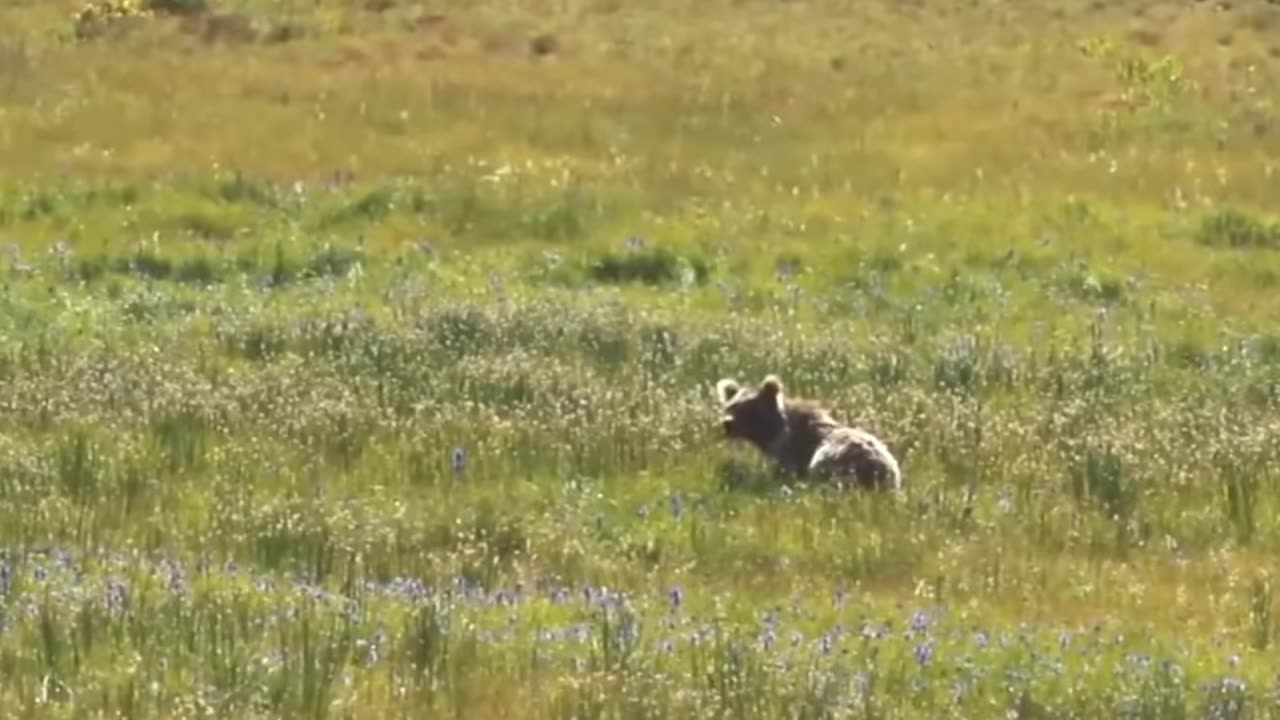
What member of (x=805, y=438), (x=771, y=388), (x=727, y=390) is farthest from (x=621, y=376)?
(x=805, y=438)

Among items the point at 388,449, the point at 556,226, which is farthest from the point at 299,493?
the point at 556,226

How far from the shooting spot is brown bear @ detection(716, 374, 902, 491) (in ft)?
37.0

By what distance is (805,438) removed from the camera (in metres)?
11.9

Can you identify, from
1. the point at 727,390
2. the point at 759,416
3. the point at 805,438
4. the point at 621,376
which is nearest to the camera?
the point at 805,438

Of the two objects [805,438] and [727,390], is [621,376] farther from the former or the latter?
[805,438]

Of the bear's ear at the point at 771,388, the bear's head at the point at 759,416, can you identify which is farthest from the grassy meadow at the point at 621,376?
the bear's ear at the point at 771,388

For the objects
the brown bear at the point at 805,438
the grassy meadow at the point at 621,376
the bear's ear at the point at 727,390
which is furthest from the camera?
the bear's ear at the point at 727,390

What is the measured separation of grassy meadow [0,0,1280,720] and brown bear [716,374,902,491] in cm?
18

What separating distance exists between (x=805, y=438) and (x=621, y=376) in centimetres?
185

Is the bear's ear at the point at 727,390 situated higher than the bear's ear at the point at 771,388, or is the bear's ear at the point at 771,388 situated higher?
the bear's ear at the point at 771,388

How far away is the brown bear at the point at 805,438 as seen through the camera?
11289mm

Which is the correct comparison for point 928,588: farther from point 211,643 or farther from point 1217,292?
point 1217,292

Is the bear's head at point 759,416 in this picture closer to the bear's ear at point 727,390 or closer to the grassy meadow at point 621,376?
the grassy meadow at point 621,376

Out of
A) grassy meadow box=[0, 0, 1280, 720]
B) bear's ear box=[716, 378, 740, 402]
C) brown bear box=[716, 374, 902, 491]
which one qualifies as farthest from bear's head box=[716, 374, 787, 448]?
bear's ear box=[716, 378, 740, 402]
